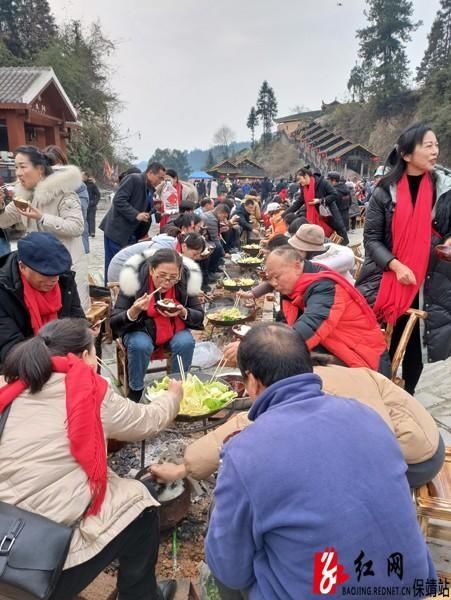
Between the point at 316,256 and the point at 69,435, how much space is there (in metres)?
3.18

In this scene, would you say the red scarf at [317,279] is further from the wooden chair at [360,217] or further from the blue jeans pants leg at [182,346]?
the wooden chair at [360,217]

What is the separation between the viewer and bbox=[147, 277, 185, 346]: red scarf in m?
3.79

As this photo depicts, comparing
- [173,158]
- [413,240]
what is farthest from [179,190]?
[173,158]

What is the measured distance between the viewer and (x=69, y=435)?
1735 mm

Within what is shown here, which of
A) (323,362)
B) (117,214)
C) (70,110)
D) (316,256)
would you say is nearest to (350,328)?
(323,362)

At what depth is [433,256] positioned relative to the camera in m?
3.33

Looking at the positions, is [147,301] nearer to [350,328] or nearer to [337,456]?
[350,328]

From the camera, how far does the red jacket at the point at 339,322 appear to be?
2.96 meters

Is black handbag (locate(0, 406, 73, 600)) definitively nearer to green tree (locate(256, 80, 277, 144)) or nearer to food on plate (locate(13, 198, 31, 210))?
food on plate (locate(13, 198, 31, 210))

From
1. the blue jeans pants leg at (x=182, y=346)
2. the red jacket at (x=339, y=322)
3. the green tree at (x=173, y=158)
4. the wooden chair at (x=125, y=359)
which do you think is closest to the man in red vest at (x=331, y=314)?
the red jacket at (x=339, y=322)

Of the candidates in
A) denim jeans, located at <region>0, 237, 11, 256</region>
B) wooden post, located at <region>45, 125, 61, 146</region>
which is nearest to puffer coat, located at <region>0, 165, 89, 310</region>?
denim jeans, located at <region>0, 237, 11, 256</region>

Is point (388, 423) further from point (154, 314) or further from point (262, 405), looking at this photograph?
point (154, 314)

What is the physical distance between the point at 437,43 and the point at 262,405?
51733 mm

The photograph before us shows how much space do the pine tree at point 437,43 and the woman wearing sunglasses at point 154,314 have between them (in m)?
46.2
